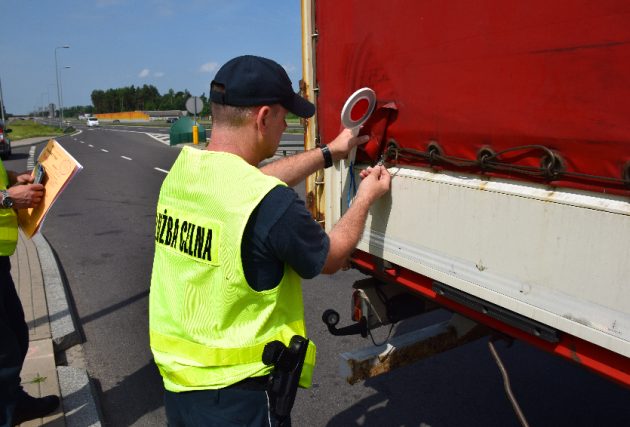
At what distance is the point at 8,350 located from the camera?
2.96m

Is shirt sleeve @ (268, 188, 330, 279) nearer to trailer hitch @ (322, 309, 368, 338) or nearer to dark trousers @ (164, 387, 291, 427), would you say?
dark trousers @ (164, 387, 291, 427)

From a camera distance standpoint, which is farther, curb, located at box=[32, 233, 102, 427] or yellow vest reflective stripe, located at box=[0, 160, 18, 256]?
curb, located at box=[32, 233, 102, 427]

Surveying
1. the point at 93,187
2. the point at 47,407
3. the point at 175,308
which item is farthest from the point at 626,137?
the point at 93,187

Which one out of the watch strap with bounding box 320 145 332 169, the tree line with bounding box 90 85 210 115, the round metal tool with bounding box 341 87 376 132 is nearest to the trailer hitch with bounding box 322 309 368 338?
the watch strap with bounding box 320 145 332 169

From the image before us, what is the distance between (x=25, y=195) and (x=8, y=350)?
896 mm

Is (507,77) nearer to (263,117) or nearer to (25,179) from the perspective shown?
(263,117)

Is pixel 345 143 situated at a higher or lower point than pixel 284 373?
higher

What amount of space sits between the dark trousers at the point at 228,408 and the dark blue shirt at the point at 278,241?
0.37m

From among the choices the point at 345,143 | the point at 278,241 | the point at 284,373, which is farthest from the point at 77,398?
the point at 278,241

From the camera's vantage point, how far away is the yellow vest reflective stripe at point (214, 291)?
Result: 1.59 m

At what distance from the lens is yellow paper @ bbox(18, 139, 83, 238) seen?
2848 mm

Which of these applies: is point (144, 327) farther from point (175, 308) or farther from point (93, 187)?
point (93, 187)

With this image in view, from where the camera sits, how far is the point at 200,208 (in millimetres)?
1671

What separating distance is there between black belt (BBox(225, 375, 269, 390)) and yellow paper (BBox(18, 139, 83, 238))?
1680mm
